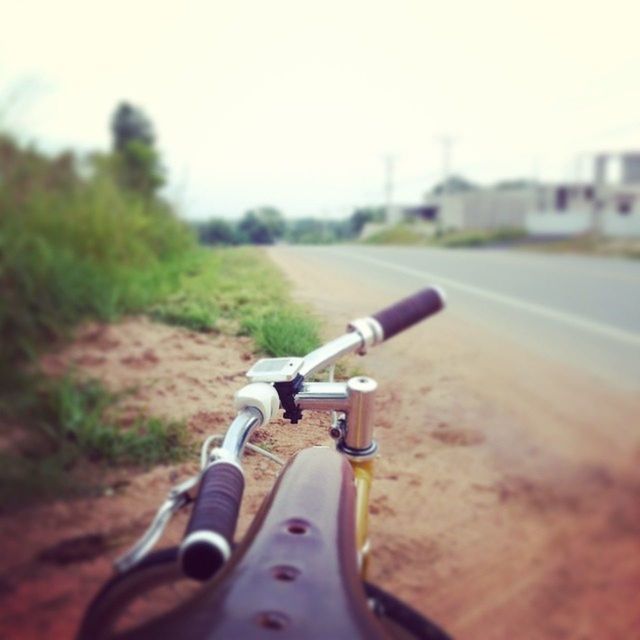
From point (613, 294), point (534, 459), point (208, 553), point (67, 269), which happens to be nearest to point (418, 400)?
point (534, 459)

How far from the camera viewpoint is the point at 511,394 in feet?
5.99

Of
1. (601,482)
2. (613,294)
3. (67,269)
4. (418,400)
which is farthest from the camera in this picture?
(67,269)

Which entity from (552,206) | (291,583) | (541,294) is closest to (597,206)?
(552,206)

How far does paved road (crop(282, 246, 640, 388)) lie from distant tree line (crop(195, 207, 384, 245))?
4cm

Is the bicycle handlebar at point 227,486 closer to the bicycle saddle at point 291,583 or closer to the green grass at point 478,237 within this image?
the bicycle saddle at point 291,583

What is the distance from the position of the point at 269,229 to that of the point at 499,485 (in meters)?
0.93

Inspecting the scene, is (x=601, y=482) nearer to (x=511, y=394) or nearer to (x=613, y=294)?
(x=511, y=394)

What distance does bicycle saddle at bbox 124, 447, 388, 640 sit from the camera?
0.61 metres

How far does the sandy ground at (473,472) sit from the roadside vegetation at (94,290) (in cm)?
8

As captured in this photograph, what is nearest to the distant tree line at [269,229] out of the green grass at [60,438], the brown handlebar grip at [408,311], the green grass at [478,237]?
the brown handlebar grip at [408,311]

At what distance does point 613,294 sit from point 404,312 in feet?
4.84

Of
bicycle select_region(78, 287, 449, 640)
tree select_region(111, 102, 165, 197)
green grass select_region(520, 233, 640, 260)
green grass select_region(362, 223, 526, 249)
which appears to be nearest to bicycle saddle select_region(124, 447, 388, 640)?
bicycle select_region(78, 287, 449, 640)

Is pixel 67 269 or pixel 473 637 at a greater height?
pixel 67 269

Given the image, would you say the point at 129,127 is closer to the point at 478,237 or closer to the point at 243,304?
the point at 243,304
